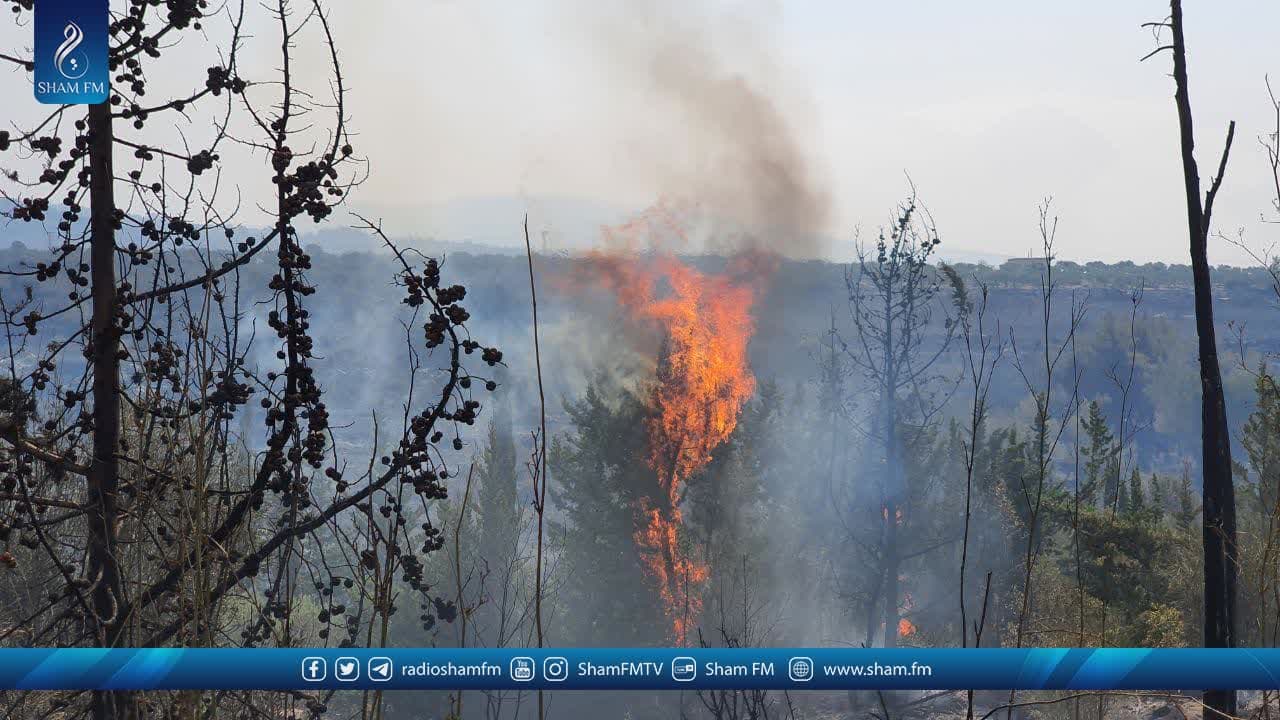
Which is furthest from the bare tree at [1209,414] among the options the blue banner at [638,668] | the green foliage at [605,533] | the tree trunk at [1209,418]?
the green foliage at [605,533]

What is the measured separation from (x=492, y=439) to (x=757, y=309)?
80.6ft

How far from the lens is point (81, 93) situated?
4.81 meters

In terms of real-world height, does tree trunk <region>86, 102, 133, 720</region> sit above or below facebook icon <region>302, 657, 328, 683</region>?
above

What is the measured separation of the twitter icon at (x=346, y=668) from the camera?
115 inches

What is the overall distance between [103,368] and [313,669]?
2.17 m

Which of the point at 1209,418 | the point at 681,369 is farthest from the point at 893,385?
the point at 1209,418

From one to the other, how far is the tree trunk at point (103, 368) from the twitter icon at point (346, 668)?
61.4 inches

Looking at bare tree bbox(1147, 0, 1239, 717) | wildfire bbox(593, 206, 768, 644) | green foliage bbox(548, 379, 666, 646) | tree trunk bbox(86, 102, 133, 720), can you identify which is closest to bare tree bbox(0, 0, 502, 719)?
tree trunk bbox(86, 102, 133, 720)

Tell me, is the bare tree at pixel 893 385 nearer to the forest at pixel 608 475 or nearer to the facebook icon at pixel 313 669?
the forest at pixel 608 475

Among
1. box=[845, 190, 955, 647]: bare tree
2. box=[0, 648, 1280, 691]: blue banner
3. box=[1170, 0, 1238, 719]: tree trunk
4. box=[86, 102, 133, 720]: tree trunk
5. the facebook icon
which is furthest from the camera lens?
box=[845, 190, 955, 647]: bare tree

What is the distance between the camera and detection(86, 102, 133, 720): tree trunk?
416 cm

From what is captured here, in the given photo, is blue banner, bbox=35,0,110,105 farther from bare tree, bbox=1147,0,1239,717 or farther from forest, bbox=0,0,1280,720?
bare tree, bbox=1147,0,1239,717

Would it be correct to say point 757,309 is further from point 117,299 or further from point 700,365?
point 117,299

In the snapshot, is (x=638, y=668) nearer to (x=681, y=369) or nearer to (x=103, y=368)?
(x=103, y=368)
